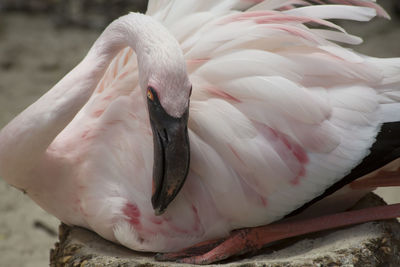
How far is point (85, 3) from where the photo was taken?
5770 millimetres

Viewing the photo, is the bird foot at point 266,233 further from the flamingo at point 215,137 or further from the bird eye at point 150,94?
the bird eye at point 150,94

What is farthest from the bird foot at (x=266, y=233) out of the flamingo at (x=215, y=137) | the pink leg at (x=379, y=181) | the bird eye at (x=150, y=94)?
the bird eye at (x=150, y=94)

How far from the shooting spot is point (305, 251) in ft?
6.37

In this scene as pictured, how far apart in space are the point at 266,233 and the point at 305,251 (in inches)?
5.7

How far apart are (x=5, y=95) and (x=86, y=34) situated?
1.20m

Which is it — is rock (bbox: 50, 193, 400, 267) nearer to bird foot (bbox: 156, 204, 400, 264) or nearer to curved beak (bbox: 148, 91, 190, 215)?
bird foot (bbox: 156, 204, 400, 264)

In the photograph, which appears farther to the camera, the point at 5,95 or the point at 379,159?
the point at 5,95

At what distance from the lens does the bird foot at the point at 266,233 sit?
1983 millimetres

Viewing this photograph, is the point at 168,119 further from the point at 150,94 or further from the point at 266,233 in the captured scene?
the point at 266,233

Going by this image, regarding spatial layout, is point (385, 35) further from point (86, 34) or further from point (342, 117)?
point (342, 117)

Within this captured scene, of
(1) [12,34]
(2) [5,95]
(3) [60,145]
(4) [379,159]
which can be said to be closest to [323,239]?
(4) [379,159]

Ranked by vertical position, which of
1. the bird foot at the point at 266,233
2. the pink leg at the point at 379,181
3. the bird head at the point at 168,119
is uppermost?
the bird head at the point at 168,119

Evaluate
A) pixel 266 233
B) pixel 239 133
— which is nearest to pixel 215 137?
pixel 239 133

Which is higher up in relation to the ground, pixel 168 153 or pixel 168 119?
pixel 168 119
